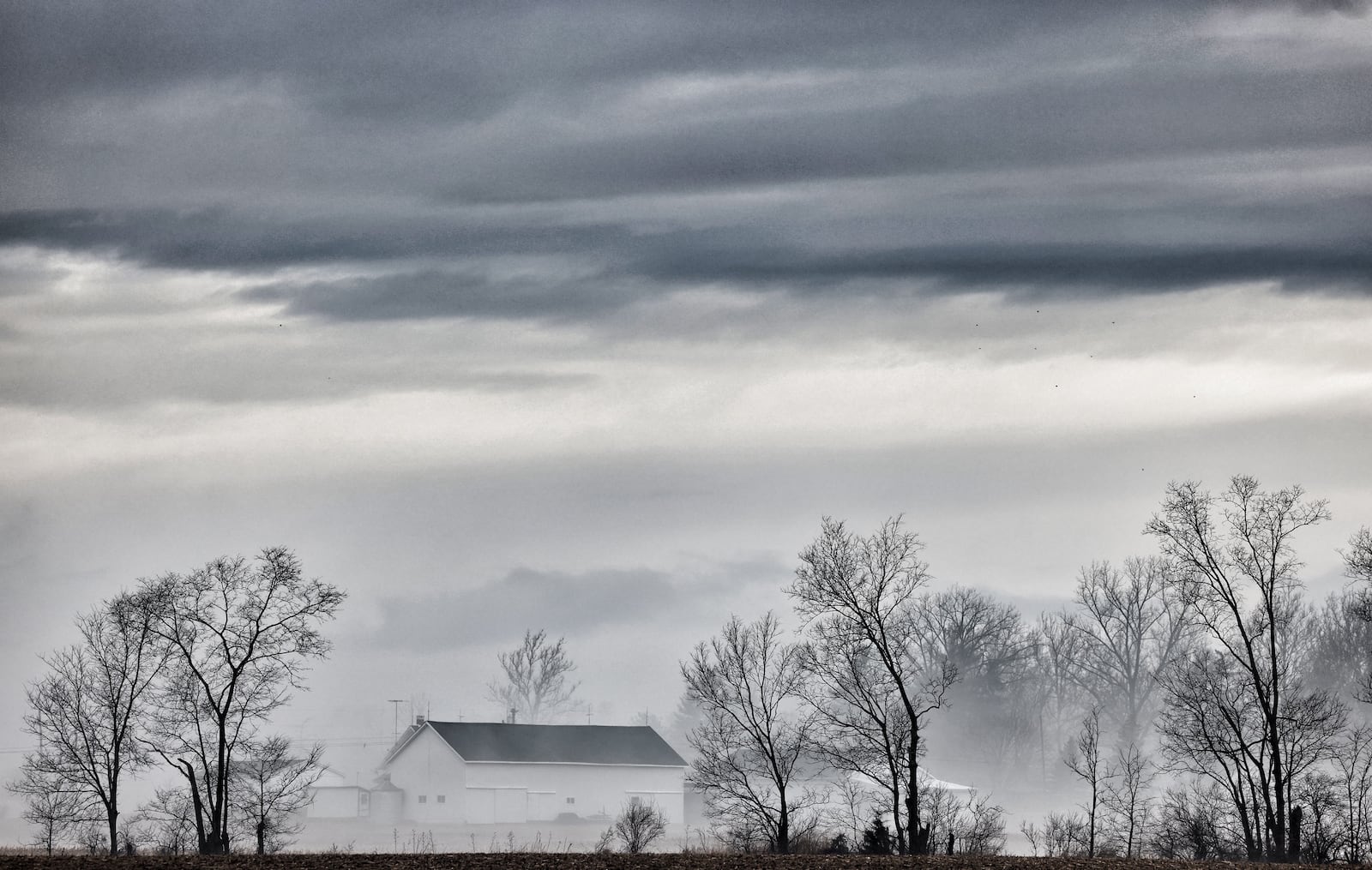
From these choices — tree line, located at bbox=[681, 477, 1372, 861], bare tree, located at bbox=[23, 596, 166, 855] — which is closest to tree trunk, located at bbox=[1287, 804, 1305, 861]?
tree line, located at bbox=[681, 477, 1372, 861]

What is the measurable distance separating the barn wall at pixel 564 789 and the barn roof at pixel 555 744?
535 millimetres

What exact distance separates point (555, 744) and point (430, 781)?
8.56 metres

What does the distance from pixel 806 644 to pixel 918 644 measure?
64.1m

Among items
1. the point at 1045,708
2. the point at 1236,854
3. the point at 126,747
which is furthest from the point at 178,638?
the point at 1045,708

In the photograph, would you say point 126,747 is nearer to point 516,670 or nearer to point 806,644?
point 806,644

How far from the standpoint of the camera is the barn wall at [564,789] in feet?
278

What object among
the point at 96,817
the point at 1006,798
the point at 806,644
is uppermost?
the point at 806,644

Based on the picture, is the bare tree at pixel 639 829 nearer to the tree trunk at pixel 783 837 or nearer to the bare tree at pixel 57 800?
the tree trunk at pixel 783 837

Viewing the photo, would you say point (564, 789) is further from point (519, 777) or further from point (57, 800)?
point (57, 800)

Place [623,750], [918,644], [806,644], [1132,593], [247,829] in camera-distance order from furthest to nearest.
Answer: [918,644]
[1132,593]
[623,750]
[247,829]
[806,644]

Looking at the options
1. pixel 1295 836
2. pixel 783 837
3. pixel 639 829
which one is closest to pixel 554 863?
pixel 783 837

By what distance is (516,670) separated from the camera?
133 m

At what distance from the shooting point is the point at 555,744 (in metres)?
90.4

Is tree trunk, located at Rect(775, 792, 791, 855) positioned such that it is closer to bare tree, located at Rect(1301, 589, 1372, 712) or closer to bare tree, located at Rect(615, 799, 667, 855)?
bare tree, located at Rect(615, 799, 667, 855)
